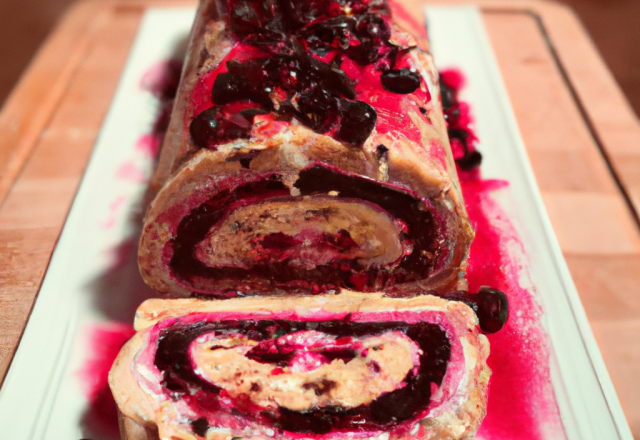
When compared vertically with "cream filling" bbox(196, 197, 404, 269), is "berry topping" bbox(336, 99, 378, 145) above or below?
above

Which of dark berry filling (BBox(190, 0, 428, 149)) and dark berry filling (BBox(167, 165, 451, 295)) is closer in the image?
dark berry filling (BBox(190, 0, 428, 149))

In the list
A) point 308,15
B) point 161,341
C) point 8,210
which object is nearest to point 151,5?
point 8,210

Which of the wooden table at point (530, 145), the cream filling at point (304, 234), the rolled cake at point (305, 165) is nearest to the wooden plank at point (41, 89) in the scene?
the wooden table at point (530, 145)

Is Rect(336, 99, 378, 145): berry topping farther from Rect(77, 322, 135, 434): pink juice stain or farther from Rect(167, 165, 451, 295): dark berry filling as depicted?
Rect(77, 322, 135, 434): pink juice stain

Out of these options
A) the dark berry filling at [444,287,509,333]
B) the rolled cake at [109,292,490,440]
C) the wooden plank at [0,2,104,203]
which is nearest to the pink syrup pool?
the dark berry filling at [444,287,509,333]

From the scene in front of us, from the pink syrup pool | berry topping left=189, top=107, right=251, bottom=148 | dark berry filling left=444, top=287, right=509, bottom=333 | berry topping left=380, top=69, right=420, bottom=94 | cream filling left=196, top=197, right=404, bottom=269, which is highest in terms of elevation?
berry topping left=380, top=69, right=420, bottom=94

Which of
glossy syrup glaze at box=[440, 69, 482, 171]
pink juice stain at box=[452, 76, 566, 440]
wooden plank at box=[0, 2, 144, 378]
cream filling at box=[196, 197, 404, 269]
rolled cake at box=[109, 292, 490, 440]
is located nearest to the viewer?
rolled cake at box=[109, 292, 490, 440]
